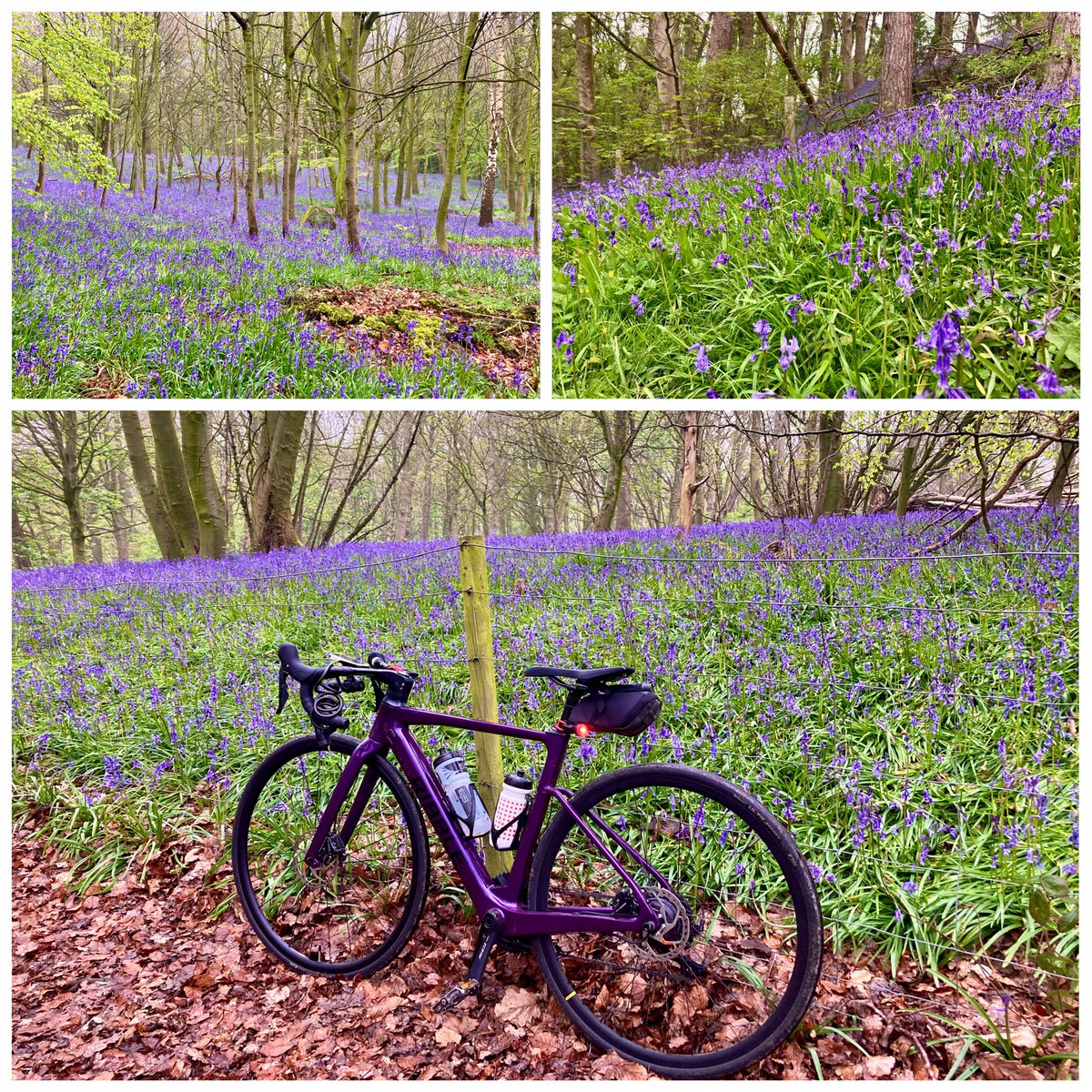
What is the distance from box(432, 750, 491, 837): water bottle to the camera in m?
2.51

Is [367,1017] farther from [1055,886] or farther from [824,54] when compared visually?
[824,54]

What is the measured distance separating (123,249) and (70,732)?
130 inches

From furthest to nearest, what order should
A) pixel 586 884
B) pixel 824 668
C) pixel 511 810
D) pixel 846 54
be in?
pixel 846 54
pixel 824 668
pixel 586 884
pixel 511 810

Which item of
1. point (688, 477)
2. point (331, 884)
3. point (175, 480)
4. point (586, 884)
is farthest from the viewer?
point (175, 480)

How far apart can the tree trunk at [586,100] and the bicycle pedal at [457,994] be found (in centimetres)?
453

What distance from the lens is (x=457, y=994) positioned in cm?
232

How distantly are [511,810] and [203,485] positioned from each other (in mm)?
8332

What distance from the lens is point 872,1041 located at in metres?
2.11

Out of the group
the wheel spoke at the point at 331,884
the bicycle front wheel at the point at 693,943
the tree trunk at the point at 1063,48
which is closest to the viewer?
the bicycle front wheel at the point at 693,943

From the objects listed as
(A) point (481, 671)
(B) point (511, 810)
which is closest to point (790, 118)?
(A) point (481, 671)

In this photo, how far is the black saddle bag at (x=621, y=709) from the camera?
7.19ft

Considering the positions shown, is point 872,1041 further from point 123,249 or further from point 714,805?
point 123,249

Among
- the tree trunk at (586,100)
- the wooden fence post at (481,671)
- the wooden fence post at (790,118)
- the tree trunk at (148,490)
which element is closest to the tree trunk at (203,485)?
the tree trunk at (148,490)

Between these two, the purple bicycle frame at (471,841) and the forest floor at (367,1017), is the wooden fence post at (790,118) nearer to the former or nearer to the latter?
the purple bicycle frame at (471,841)
